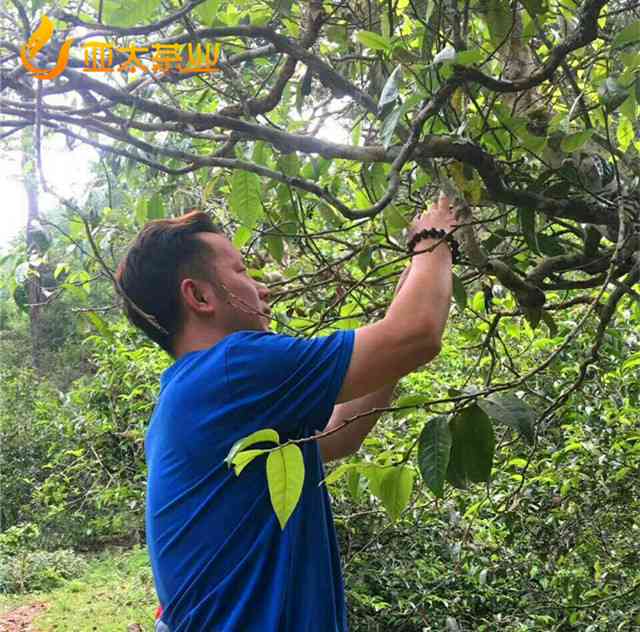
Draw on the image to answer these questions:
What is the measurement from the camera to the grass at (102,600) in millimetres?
3885

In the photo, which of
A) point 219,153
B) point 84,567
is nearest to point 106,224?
point 219,153

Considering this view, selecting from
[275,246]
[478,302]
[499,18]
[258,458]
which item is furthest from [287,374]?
[478,302]

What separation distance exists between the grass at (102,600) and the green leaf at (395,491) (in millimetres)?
3011

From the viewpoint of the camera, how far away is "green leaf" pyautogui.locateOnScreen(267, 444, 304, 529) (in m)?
0.62

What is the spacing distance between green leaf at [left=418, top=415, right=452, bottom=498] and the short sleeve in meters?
0.15

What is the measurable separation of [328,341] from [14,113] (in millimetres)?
511

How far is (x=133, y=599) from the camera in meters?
4.11

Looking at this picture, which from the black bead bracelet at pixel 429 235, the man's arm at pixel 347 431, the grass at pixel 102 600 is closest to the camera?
the black bead bracelet at pixel 429 235

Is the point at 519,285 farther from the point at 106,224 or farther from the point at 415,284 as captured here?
the point at 106,224

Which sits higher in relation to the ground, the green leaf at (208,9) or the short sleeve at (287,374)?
the green leaf at (208,9)

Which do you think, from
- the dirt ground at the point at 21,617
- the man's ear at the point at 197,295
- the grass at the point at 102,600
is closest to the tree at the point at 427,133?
the man's ear at the point at 197,295

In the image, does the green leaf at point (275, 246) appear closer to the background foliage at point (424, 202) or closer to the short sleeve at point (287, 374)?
the background foliage at point (424, 202)

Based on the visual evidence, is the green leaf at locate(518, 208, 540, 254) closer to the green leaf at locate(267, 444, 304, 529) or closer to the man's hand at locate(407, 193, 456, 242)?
the man's hand at locate(407, 193, 456, 242)

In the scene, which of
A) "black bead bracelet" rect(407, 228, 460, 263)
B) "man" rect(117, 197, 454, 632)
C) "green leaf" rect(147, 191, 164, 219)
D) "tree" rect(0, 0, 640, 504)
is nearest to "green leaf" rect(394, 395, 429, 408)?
"tree" rect(0, 0, 640, 504)
